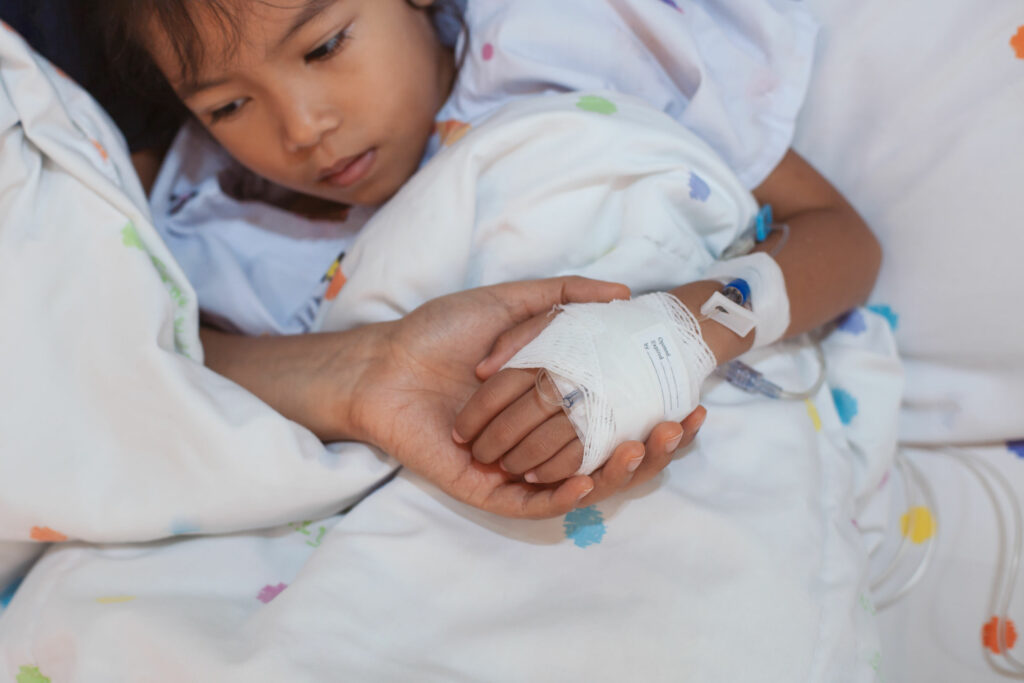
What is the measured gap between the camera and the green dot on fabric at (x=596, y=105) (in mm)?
1046

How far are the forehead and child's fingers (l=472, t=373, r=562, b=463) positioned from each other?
24.2 inches

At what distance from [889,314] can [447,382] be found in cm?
69

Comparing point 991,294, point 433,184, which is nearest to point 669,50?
point 433,184

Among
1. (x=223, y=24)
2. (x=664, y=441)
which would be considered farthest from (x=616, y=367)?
(x=223, y=24)

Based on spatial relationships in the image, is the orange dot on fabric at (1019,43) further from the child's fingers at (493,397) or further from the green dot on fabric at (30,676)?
the green dot on fabric at (30,676)

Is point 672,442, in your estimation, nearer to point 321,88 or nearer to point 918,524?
point 918,524

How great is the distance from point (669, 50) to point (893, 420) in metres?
0.63

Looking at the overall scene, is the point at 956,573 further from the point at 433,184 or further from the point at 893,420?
the point at 433,184

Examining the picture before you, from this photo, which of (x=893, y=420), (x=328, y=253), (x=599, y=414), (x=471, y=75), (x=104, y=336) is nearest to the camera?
(x=599, y=414)

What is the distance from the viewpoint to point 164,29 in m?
1.07

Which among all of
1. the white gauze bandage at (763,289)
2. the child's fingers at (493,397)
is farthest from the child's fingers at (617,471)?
the white gauze bandage at (763,289)

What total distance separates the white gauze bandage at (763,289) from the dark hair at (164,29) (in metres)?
0.58

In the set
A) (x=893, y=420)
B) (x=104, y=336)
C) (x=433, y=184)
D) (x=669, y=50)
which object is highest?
(x=669, y=50)

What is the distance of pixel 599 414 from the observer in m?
0.77
